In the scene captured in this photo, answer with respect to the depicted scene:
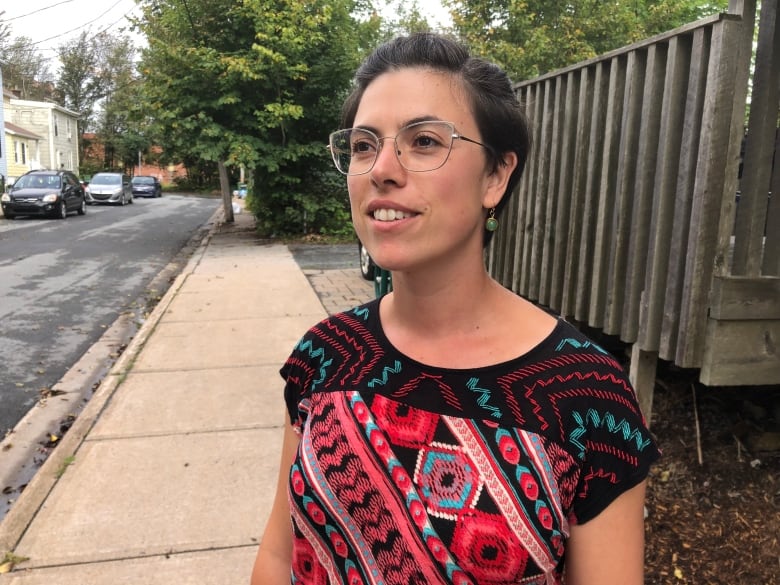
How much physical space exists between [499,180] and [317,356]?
20.9 inches

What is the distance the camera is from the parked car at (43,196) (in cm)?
2223

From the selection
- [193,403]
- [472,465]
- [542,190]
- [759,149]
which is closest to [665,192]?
[759,149]

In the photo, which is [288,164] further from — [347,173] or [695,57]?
[347,173]

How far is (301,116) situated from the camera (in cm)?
1512

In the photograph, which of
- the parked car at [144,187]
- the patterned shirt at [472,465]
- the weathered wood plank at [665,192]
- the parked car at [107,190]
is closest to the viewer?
the patterned shirt at [472,465]

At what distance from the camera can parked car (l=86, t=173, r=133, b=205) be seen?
3203 cm

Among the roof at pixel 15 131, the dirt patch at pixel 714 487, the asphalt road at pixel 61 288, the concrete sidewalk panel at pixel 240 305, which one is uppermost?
the roof at pixel 15 131

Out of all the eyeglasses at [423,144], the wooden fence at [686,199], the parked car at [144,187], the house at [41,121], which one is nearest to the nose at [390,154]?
the eyeglasses at [423,144]

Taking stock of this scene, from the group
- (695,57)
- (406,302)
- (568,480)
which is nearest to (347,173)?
(406,302)

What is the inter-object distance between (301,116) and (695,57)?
1305 centimetres

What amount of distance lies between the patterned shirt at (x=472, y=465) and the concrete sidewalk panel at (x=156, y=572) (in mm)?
1805

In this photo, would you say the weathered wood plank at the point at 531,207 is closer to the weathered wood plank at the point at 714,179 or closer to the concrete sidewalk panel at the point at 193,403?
the weathered wood plank at the point at 714,179

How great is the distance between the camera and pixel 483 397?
1.22 meters

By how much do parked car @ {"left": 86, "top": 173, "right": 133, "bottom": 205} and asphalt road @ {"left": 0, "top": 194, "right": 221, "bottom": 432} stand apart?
1089 cm
